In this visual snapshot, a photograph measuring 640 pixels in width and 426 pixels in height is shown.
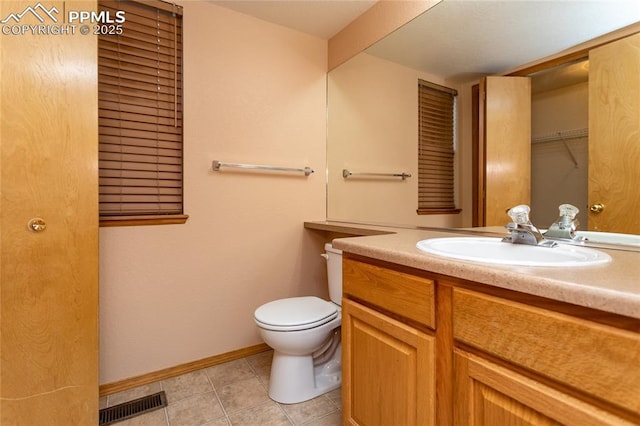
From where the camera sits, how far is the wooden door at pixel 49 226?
1.17m

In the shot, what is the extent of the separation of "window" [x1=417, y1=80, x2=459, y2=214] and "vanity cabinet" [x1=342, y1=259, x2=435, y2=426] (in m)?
0.75

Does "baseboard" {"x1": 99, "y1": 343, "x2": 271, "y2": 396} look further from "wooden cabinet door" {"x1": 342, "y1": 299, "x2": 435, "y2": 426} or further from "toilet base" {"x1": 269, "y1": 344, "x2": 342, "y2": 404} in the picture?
"wooden cabinet door" {"x1": 342, "y1": 299, "x2": 435, "y2": 426}

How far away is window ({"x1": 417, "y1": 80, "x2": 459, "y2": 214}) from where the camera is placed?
1.59 meters

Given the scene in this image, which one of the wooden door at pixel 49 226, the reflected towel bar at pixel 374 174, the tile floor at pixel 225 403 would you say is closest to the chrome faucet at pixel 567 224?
the reflected towel bar at pixel 374 174

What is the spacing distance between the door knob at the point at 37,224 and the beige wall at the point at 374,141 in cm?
158

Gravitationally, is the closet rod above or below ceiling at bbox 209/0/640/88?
below

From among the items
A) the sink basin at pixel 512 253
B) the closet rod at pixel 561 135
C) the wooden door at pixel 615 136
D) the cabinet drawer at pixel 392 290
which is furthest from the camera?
the closet rod at pixel 561 135

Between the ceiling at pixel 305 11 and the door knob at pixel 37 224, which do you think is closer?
the door knob at pixel 37 224

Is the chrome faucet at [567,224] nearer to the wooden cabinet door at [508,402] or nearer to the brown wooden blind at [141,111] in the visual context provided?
the wooden cabinet door at [508,402]

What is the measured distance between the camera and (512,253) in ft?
3.41

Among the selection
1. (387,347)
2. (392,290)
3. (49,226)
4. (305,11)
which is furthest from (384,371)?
(305,11)

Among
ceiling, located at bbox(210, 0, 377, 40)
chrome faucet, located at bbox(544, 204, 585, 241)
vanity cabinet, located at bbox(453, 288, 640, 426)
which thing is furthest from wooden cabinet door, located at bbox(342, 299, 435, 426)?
ceiling, located at bbox(210, 0, 377, 40)

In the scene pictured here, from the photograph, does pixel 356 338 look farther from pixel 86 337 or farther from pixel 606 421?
pixel 86 337
